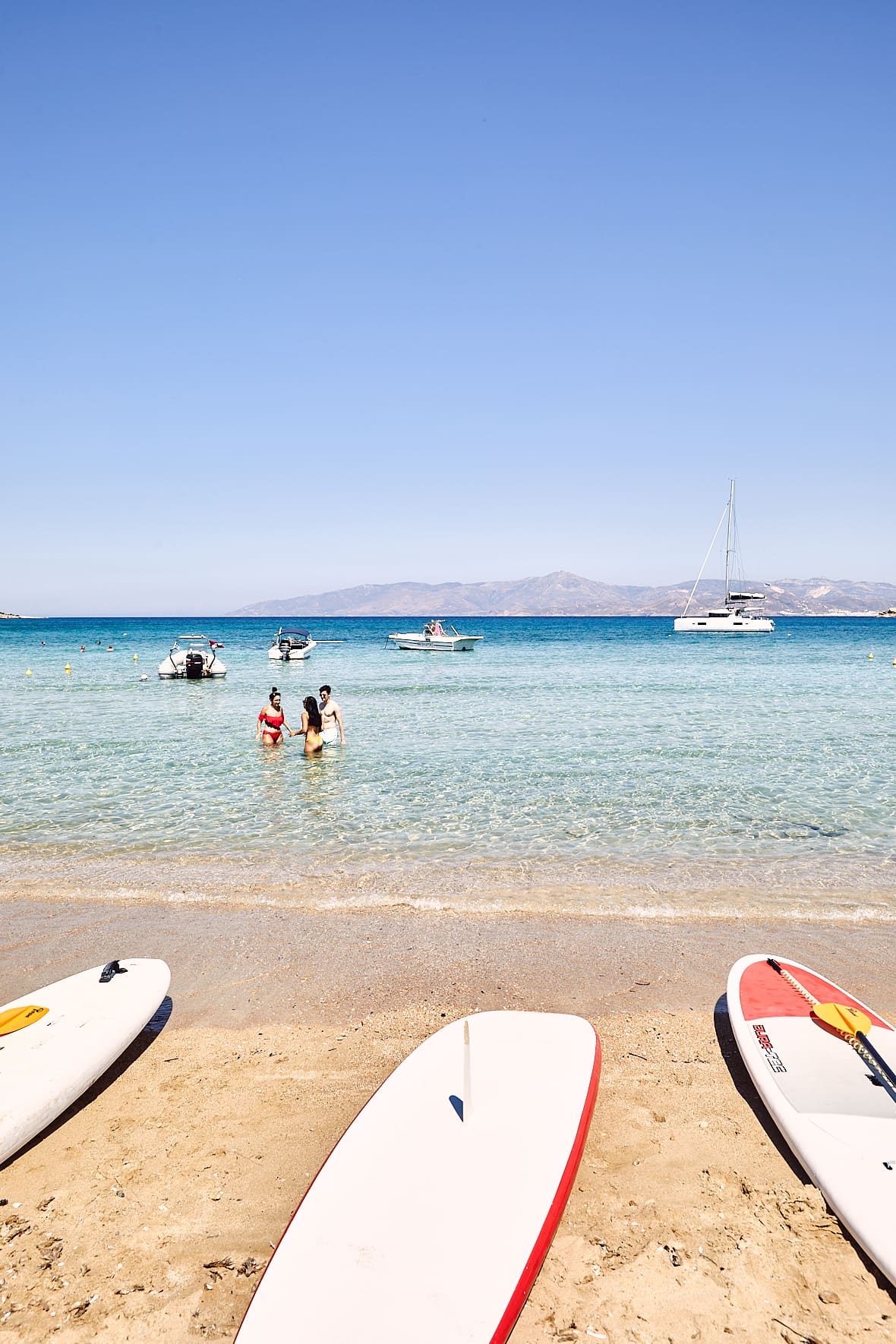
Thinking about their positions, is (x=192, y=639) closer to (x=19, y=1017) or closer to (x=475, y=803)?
(x=475, y=803)

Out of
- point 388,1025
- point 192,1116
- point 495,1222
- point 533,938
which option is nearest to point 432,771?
point 533,938

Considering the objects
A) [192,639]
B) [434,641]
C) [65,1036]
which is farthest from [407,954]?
[434,641]

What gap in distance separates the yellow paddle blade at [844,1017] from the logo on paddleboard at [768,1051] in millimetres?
396

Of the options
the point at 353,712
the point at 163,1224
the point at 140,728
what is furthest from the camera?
the point at 353,712

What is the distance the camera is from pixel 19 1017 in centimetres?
462

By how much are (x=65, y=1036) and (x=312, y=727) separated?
36.1 ft

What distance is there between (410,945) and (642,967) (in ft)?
6.71

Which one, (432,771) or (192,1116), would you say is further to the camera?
(432,771)

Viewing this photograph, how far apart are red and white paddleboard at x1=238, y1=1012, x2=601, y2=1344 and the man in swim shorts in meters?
11.8

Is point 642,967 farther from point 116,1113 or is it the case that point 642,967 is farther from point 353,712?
point 353,712

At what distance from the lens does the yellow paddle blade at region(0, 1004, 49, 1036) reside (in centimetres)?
450

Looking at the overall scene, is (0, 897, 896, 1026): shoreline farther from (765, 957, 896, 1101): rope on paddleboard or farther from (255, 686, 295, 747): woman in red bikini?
(255, 686, 295, 747): woman in red bikini

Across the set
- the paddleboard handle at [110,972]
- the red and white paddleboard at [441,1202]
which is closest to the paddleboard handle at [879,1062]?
the red and white paddleboard at [441,1202]

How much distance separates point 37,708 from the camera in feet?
75.3
